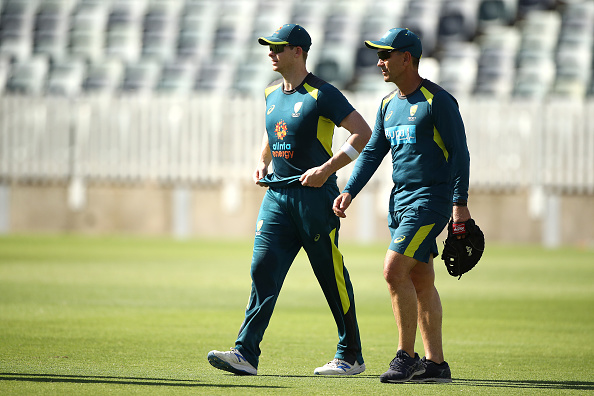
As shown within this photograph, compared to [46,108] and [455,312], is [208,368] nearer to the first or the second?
[455,312]

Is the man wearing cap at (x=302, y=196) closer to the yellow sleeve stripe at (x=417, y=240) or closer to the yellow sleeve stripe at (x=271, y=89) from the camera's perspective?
the yellow sleeve stripe at (x=271, y=89)

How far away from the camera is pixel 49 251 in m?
18.8

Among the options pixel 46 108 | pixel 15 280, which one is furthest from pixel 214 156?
pixel 15 280

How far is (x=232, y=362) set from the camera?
20.0 feet

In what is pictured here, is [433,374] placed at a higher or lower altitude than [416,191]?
lower

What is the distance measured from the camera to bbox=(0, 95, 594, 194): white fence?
84.9 feet

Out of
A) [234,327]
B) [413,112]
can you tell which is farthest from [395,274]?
[234,327]

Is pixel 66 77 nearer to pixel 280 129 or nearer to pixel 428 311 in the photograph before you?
pixel 280 129

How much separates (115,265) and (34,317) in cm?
659

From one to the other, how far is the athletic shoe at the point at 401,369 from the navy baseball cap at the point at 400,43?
68.1 inches

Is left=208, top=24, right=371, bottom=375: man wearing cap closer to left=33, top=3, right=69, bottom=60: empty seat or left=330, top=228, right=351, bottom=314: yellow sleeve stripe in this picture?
left=330, top=228, right=351, bottom=314: yellow sleeve stripe

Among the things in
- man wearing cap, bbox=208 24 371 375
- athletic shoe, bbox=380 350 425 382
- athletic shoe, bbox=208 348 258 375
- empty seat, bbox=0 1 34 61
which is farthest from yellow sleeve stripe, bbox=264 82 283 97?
empty seat, bbox=0 1 34 61

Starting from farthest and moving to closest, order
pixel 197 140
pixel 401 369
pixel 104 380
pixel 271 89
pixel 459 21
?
pixel 459 21 < pixel 197 140 < pixel 271 89 < pixel 401 369 < pixel 104 380

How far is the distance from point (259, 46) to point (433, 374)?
79.0ft
